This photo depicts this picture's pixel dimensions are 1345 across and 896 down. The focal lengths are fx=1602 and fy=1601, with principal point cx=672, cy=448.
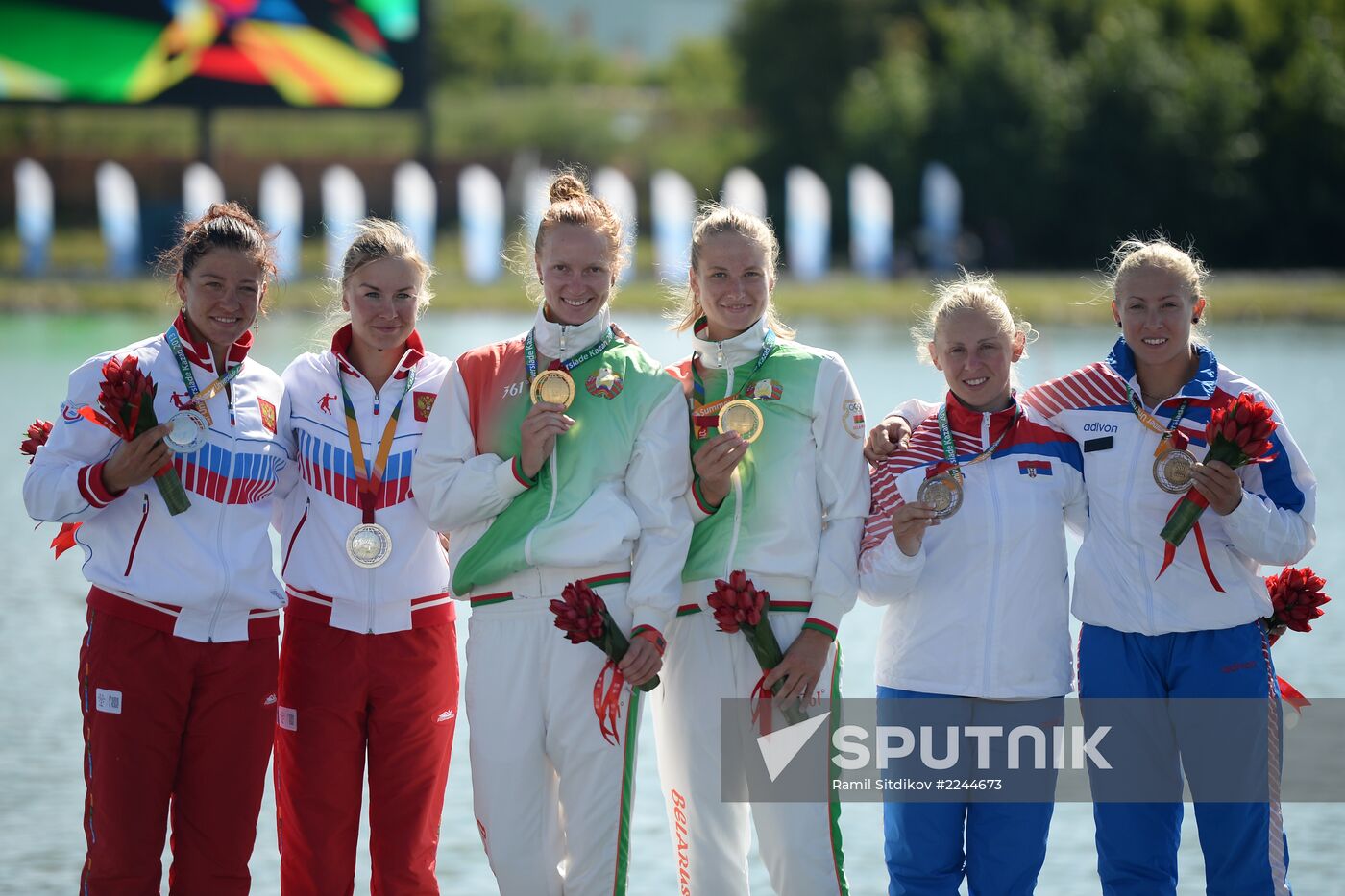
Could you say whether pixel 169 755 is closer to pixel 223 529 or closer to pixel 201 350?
pixel 223 529

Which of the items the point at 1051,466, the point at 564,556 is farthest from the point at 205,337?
the point at 1051,466

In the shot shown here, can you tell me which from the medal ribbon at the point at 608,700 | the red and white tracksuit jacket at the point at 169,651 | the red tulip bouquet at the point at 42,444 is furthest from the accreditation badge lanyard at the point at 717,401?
the red tulip bouquet at the point at 42,444

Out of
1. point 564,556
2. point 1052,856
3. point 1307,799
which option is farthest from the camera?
point 1307,799

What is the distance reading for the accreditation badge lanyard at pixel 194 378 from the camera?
4176 millimetres

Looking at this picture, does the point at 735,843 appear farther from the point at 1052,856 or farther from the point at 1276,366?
the point at 1276,366

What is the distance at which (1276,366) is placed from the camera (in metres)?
22.6

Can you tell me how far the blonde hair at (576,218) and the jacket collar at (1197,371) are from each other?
135 centimetres

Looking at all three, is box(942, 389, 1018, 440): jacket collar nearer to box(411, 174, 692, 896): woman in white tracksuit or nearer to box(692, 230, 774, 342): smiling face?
box(692, 230, 774, 342): smiling face

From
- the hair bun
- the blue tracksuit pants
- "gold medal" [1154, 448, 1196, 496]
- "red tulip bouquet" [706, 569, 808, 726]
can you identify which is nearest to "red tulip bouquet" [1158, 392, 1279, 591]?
"gold medal" [1154, 448, 1196, 496]

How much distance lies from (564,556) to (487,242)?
95.2 ft

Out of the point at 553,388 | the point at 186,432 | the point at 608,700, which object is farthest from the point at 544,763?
the point at 186,432

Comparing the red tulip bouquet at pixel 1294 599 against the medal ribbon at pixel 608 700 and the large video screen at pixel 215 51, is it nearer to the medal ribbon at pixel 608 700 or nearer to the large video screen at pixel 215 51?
the medal ribbon at pixel 608 700

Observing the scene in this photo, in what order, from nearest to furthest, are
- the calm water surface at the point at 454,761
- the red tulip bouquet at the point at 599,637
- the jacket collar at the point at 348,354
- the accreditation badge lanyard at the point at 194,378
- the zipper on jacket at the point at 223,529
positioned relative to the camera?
1. the red tulip bouquet at the point at 599,637
2. the zipper on jacket at the point at 223,529
3. the accreditation badge lanyard at the point at 194,378
4. the jacket collar at the point at 348,354
5. the calm water surface at the point at 454,761

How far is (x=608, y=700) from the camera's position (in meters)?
3.96
